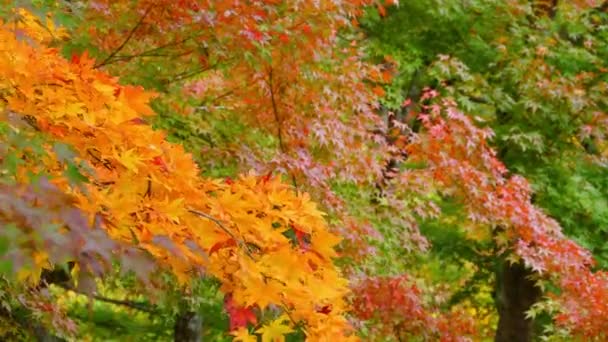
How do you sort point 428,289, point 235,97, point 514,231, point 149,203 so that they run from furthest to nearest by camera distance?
1. point 428,289
2. point 514,231
3. point 235,97
4. point 149,203

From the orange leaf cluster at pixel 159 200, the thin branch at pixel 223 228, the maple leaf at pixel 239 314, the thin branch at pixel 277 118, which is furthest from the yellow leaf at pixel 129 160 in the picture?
the thin branch at pixel 277 118

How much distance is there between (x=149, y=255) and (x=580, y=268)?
19.9 feet

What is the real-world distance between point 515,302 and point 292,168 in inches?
207

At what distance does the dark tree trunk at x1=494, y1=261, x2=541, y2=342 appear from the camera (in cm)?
988

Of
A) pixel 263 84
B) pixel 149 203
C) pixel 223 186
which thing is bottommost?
pixel 149 203

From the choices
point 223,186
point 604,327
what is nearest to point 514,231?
point 604,327

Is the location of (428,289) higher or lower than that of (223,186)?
A: higher

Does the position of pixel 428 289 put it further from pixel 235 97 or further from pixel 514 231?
pixel 235 97

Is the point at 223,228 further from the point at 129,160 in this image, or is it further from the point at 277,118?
the point at 277,118

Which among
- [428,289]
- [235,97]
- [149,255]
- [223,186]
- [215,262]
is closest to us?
[149,255]

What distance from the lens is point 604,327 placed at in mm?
6680

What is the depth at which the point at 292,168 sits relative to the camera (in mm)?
5777

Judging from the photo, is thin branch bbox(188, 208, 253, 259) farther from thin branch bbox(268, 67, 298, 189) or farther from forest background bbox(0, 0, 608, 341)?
thin branch bbox(268, 67, 298, 189)

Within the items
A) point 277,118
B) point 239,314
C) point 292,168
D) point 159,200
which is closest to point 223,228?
point 159,200
